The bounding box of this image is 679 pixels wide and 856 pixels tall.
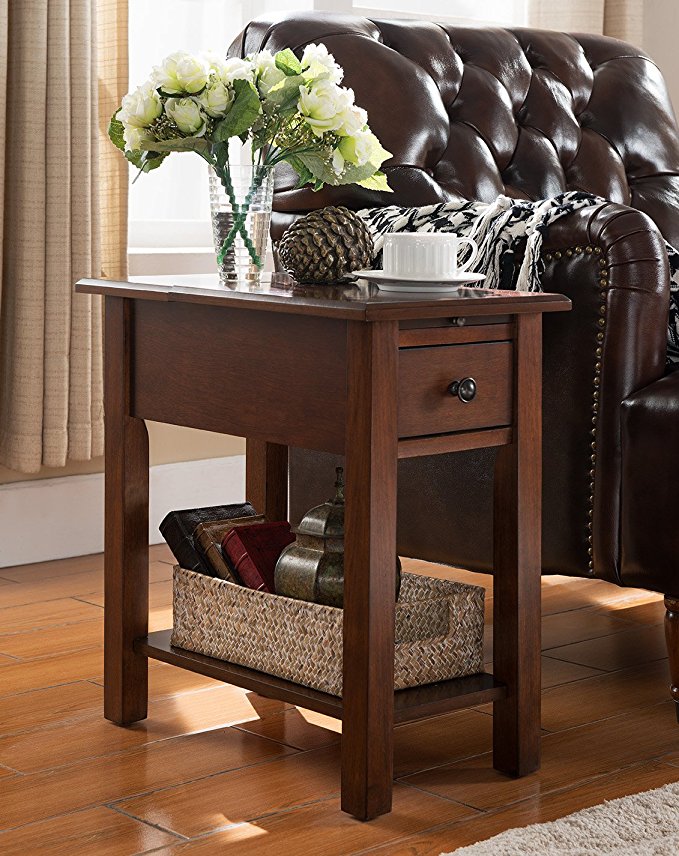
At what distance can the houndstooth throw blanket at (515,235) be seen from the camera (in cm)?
178

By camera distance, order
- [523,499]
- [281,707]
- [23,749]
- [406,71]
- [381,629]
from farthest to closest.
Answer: [406,71] < [281,707] < [23,749] < [523,499] < [381,629]

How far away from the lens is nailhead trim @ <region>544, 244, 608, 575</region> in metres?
1.74

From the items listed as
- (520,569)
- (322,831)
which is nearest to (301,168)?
(520,569)

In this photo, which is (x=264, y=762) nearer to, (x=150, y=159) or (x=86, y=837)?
(x=86, y=837)

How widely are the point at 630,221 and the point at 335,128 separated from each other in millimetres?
403

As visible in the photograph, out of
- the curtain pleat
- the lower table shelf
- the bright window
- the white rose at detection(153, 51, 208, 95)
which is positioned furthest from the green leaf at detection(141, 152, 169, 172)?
the curtain pleat

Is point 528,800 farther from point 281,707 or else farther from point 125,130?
point 125,130

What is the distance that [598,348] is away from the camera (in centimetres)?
176

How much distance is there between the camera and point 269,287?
162 cm

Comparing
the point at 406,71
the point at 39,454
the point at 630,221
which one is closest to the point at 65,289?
the point at 39,454

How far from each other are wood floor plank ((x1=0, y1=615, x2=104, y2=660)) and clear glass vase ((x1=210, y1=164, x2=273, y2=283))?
740 millimetres

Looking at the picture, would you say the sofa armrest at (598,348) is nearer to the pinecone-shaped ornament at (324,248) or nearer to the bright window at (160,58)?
the pinecone-shaped ornament at (324,248)

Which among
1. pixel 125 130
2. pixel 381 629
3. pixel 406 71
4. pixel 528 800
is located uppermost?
pixel 406 71

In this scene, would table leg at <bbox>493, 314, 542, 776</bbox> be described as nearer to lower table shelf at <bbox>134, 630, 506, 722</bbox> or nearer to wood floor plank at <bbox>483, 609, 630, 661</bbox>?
lower table shelf at <bbox>134, 630, 506, 722</bbox>
